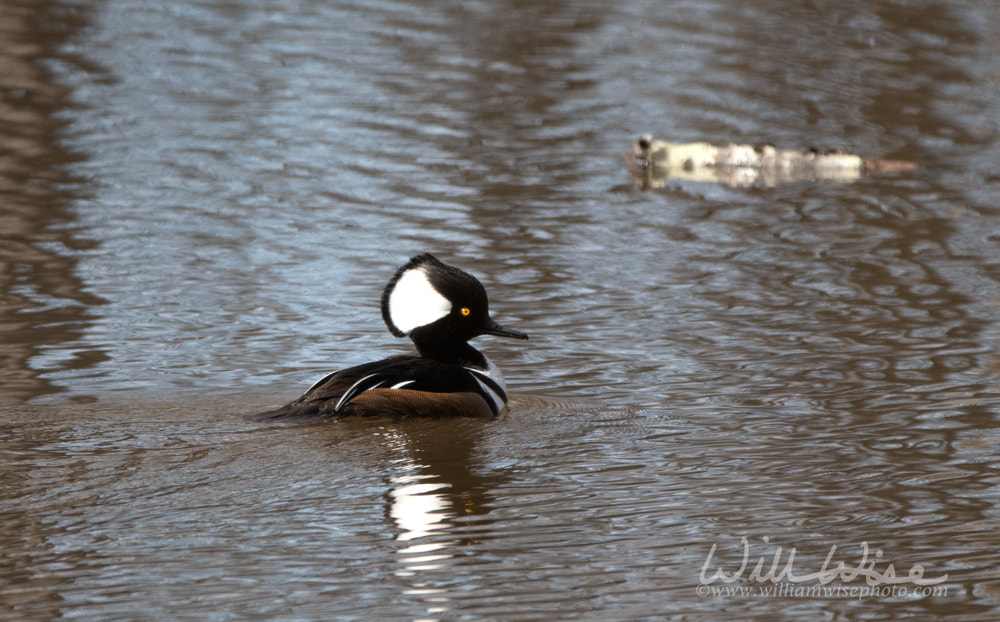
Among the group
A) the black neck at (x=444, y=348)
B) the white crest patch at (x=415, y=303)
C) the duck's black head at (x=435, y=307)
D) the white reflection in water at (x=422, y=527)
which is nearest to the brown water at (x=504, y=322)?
the white reflection in water at (x=422, y=527)

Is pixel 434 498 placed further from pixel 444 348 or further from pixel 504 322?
pixel 504 322

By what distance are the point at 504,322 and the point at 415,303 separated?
1510 millimetres

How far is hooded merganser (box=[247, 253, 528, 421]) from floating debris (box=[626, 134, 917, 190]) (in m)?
5.75

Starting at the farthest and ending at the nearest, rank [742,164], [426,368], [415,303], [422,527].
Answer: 1. [742,164]
2. [415,303]
3. [426,368]
4. [422,527]

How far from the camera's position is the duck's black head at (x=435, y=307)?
7.21 m

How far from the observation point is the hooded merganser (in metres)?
6.80

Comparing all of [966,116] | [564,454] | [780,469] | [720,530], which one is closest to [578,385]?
[564,454]

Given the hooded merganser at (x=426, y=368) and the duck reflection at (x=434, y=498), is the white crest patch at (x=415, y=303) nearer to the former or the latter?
the hooded merganser at (x=426, y=368)

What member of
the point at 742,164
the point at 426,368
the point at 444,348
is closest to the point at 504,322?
the point at 444,348

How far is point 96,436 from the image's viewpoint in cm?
649

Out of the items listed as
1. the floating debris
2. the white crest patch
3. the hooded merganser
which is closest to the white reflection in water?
the hooded merganser

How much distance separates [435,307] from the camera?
23.9 feet

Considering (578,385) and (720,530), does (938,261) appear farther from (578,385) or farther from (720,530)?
(720,530)

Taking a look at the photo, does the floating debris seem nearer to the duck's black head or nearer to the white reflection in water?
the duck's black head
